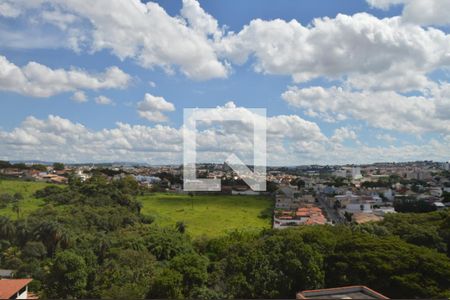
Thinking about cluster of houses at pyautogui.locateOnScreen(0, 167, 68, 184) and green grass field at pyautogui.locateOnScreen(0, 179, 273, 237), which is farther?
cluster of houses at pyautogui.locateOnScreen(0, 167, 68, 184)

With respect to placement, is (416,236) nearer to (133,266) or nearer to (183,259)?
(183,259)

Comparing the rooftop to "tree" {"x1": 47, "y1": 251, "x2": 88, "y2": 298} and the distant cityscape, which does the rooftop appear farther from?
the distant cityscape

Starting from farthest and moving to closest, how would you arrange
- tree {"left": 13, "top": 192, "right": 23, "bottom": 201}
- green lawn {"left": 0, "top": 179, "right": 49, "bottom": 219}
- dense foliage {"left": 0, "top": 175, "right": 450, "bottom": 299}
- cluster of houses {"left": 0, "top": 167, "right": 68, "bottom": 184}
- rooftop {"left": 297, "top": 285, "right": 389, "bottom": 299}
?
cluster of houses {"left": 0, "top": 167, "right": 68, "bottom": 184}
tree {"left": 13, "top": 192, "right": 23, "bottom": 201}
green lawn {"left": 0, "top": 179, "right": 49, "bottom": 219}
dense foliage {"left": 0, "top": 175, "right": 450, "bottom": 299}
rooftop {"left": 297, "top": 285, "right": 389, "bottom": 299}

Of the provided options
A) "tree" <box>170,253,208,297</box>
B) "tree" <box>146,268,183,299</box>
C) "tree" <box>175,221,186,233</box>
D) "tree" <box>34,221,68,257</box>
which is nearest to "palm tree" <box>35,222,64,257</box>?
"tree" <box>34,221,68,257</box>

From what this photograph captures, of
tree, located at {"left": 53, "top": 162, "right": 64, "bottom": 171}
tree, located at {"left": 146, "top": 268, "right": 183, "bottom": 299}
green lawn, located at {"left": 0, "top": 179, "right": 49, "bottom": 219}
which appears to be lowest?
tree, located at {"left": 146, "top": 268, "right": 183, "bottom": 299}

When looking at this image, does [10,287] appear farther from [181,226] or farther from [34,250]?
[181,226]

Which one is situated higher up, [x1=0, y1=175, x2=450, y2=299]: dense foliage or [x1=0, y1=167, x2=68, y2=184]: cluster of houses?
[x1=0, y1=167, x2=68, y2=184]: cluster of houses

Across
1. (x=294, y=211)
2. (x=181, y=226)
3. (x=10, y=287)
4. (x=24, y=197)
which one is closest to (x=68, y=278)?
(x=10, y=287)

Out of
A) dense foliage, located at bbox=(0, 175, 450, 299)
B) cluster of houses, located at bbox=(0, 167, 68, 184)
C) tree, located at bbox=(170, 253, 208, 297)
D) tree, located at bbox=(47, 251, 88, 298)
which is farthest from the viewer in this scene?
cluster of houses, located at bbox=(0, 167, 68, 184)
